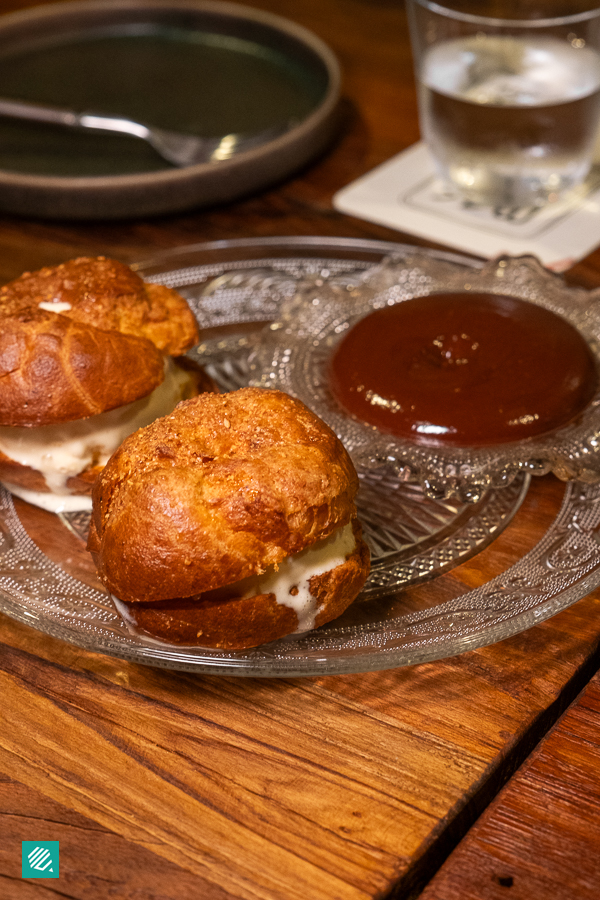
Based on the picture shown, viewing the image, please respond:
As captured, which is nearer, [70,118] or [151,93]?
[70,118]

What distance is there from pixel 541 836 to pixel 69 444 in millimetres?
1087

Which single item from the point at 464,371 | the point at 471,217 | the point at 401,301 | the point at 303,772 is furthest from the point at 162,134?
the point at 303,772

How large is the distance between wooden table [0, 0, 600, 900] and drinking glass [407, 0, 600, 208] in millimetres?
1390

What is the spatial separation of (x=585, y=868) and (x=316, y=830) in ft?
1.19

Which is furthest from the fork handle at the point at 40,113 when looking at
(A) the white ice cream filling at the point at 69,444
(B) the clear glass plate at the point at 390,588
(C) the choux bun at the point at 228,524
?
(C) the choux bun at the point at 228,524

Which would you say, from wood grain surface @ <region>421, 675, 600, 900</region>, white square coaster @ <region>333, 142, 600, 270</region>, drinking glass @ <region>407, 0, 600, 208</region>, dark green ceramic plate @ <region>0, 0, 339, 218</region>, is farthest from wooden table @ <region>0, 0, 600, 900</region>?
dark green ceramic plate @ <region>0, 0, 339, 218</region>

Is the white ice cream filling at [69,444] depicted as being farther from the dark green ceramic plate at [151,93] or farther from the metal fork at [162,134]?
the metal fork at [162,134]

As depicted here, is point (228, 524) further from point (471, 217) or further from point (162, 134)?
point (162, 134)

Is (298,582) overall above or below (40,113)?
below

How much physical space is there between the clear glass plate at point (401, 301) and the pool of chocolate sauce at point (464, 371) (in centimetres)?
3

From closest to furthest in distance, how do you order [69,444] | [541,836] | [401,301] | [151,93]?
[541,836], [69,444], [401,301], [151,93]

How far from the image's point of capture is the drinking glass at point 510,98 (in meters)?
2.54

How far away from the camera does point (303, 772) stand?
1361 mm

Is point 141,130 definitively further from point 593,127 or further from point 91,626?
point 91,626
